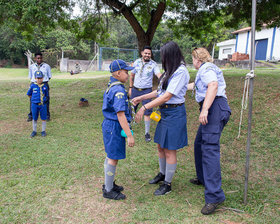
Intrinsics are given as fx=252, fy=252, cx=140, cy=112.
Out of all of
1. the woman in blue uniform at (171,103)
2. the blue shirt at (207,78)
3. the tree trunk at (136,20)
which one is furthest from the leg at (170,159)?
the tree trunk at (136,20)

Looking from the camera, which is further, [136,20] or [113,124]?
[136,20]

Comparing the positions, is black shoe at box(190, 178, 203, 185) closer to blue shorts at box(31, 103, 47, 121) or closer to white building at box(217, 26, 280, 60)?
blue shorts at box(31, 103, 47, 121)

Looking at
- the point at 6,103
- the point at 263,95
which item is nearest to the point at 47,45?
the point at 6,103

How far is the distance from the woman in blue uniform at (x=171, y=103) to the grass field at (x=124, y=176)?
2.11 feet

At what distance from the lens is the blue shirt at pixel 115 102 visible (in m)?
2.97

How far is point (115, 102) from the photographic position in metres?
2.98

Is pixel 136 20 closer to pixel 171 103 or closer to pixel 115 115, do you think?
pixel 171 103

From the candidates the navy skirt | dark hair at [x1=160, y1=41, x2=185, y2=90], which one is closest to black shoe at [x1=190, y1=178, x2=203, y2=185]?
the navy skirt

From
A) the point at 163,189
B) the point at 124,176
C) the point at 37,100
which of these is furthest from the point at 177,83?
the point at 37,100

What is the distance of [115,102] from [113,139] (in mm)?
484

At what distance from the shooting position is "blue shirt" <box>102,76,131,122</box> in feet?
9.73

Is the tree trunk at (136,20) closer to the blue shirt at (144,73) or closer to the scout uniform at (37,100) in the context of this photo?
the blue shirt at (144,73)

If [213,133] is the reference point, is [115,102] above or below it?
above

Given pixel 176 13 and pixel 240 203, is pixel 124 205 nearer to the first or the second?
pixel 240 203
